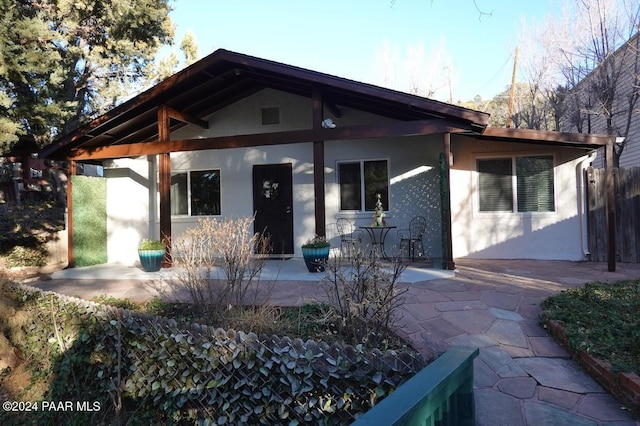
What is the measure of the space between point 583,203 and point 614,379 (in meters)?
5.99

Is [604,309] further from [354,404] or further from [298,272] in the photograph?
[298,272]

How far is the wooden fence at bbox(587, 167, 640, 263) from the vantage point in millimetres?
7316

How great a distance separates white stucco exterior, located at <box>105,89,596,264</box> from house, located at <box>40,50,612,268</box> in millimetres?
24

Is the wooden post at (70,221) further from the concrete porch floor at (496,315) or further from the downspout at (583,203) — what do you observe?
the downspout at (583,203)

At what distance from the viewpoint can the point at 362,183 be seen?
28.2 ft

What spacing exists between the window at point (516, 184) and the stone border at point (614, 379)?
5.22 metres

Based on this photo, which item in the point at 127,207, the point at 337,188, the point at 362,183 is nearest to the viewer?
the point at 362,183

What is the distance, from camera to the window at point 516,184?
309 inches

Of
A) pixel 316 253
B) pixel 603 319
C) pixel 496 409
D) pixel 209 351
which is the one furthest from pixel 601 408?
pixel 316 253

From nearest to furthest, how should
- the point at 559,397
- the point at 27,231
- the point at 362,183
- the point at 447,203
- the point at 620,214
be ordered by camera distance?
the point at 559,397, the point at 447,203, the point at 620,214, the point at 362,183, the point at 27,231

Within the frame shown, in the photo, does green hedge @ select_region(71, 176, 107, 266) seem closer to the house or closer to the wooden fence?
the house

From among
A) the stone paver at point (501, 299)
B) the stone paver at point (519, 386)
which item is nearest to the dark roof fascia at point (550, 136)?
the stone paver at point (501, 299)

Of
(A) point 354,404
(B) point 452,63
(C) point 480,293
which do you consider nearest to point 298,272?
(C) point 480,293

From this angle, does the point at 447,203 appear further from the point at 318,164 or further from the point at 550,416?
the point at 550,416
